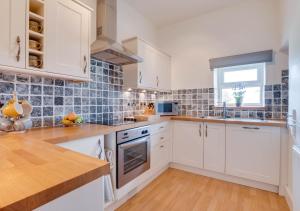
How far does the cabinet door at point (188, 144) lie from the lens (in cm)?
256

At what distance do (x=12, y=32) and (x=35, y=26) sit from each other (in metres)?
0.24

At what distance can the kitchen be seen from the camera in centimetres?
86

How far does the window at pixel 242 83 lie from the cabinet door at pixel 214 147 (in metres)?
0.66

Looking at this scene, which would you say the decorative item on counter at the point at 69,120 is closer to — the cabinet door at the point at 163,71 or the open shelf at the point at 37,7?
the open shelf at the point at 37,7

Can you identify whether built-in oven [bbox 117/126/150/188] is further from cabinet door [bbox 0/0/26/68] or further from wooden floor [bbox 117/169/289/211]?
cabinet door [bbox 0/0/26/68]

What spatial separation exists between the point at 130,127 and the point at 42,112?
2.92 feet

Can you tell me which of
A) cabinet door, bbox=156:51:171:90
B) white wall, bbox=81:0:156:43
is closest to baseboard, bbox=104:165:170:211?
cabinet door, bbox=156:51:171:90

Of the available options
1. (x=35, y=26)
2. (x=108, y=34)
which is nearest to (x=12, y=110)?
(x=35, y=26)

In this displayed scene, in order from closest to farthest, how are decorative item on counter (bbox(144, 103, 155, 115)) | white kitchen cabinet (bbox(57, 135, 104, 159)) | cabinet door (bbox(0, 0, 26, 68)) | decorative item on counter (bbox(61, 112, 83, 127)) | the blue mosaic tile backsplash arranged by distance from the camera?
1. cabinet door (bbox(0, 0, 26, 68))
2. white kitchen cabinet (bbox(57, 135, 104, 159))
3. the blue mosaic tile backsplash
4. decorative item on counter (bbox(61, 112, 83, 127))
5. decorative item on counter (bbox(144, 103, 155, 115))

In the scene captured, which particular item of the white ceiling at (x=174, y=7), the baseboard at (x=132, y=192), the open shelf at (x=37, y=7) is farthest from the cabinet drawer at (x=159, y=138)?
the white ceiling at (x=174, y=7)

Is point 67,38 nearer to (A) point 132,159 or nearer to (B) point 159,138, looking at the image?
(A) point 132,159

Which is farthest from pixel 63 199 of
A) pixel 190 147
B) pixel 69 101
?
pixel 190 147

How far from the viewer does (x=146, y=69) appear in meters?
2.63

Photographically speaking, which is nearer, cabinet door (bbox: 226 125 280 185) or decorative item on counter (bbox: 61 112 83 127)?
decorative item on counter (bbox: 61 112 83 127)
